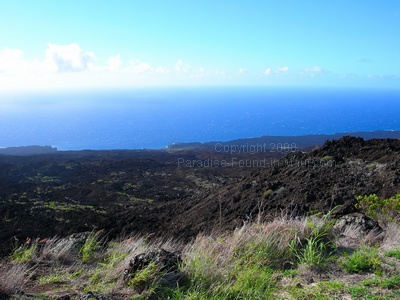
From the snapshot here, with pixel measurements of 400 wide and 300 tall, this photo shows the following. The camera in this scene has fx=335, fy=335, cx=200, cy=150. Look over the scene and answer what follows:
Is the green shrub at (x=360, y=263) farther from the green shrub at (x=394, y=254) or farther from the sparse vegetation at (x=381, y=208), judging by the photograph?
the sparse vegetation at (x=381, y=208)

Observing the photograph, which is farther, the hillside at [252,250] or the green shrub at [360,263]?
the green shrub at [360,263]

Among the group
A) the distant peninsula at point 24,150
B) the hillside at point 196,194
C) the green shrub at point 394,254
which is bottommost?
the distant peninsula at point 24,150

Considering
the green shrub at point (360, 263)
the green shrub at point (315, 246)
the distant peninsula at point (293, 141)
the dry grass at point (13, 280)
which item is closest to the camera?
the dry grass at point (13, 280)

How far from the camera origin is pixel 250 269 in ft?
11.5

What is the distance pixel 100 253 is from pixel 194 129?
102 m

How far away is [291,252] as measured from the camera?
392cm

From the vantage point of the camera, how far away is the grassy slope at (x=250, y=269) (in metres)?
3.09

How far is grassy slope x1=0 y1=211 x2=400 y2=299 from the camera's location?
3.09 metres

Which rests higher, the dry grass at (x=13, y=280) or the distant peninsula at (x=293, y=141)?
the dry grass at (x=13, y=280)

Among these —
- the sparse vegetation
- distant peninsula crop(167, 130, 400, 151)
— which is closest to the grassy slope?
the sparse vegetation

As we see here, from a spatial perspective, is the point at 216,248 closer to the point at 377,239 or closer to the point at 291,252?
the point at 291,252

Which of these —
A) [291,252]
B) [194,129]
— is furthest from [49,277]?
[194,129]

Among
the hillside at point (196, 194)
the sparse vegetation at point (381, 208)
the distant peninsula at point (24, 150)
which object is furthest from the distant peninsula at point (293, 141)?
the sparse vegetation at point (381, 208)

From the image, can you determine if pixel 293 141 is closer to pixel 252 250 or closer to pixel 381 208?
pixel 381 208
